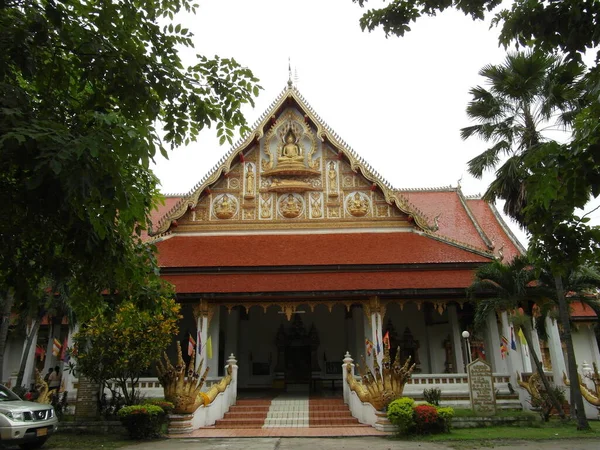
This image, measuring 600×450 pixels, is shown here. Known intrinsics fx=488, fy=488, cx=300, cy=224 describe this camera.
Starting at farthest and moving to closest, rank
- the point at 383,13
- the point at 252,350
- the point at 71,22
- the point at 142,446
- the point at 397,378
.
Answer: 1. the point at 252,350
2. the point at 397,378
3. the point at 142,446
4. the point at 383,13
5. the point at 71,22

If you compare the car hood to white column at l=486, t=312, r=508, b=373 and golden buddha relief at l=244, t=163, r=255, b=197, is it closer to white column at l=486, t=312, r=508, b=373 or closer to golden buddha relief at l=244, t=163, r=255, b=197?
golden buddha relief at l=244, t=163, r=255, b=197

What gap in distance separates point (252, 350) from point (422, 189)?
11.6 metres

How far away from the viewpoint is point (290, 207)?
58.6ft

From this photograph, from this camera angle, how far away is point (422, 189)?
23953 millimetres

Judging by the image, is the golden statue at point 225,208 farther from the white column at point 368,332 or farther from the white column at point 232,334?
the white column at point 368,332

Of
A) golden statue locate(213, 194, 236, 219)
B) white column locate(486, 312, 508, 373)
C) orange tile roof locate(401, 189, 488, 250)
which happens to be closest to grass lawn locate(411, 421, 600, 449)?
white column locate(486, 312, 508, 373)

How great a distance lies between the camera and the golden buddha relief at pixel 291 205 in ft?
58.5

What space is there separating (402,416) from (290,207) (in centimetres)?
907

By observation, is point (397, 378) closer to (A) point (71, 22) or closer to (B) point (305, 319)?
(B) point (305, 319)

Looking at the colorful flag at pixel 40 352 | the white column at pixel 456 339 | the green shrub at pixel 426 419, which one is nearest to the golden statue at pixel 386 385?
the green shrub at pixel 426 419

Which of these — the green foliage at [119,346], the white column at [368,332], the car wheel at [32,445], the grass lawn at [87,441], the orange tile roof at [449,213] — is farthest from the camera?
the orange tile roof at [449,213]

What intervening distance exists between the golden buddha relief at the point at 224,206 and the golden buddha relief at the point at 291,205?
1712 mm

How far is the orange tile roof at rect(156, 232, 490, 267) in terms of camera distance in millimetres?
15844

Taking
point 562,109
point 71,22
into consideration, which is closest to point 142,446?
point 71,22
